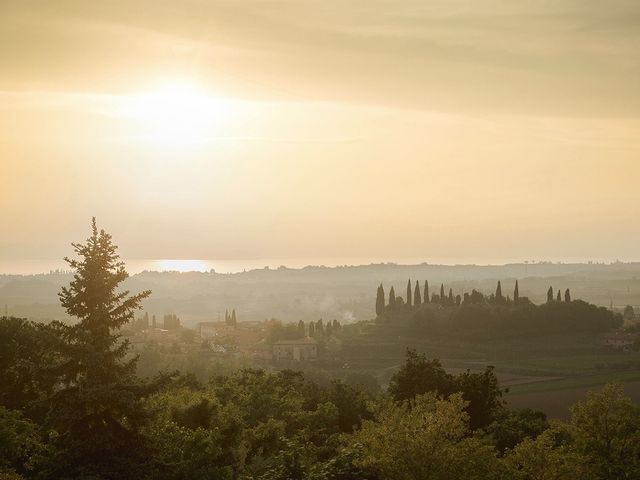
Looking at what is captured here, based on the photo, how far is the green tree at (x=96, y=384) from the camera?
26.0m

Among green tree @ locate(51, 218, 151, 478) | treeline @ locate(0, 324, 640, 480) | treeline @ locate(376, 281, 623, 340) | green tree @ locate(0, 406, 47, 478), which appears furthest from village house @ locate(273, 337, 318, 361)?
green tree @ locate(51, 218, 151, 478)

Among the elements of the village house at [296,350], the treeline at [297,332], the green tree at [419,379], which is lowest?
the village house at [296,350]

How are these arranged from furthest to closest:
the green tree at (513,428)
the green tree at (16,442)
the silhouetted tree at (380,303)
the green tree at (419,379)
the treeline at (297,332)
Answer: the silhouetted tree at (380,303)
the treeline at (297,332)
the green tree at (419,379)
the green tree at (513,428)
the green tree at (16,442)

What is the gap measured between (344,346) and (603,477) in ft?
374

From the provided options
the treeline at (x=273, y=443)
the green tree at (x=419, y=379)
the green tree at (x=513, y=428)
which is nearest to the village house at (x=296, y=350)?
the green tree at (x=419, y=379)

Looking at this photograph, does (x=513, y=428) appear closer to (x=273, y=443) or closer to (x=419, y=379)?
(x=419, y=379)

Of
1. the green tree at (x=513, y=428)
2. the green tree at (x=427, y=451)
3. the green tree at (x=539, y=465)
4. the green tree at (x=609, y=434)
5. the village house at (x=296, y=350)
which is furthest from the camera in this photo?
the village house at (x=296, y=350)

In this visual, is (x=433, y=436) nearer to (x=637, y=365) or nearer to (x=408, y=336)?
(x=637, y=365)

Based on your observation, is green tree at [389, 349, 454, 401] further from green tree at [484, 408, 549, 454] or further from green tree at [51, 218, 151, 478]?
green tree at [51, 218, 151, 478]

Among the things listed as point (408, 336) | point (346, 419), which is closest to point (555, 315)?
point (408, 336)

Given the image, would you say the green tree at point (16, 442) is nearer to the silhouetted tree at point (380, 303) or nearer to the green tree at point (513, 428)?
the green tree at point (513, 428)

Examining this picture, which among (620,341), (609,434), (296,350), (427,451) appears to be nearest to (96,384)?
(427,451)

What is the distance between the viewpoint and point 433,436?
999 inches

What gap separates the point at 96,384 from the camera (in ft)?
86.0
